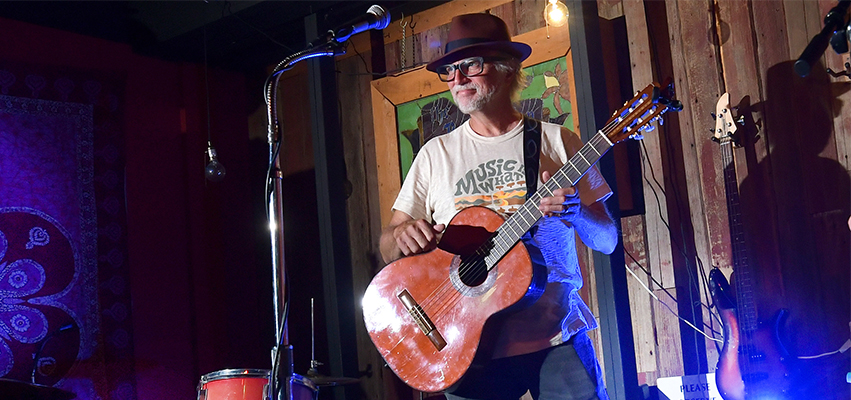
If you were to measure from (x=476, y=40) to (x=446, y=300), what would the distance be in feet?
2.94

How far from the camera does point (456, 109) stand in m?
4.07

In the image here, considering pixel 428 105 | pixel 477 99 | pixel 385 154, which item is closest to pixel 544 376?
pixel 477 99

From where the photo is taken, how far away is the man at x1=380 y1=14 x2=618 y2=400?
2.11m

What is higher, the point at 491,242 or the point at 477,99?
the point at 477,99

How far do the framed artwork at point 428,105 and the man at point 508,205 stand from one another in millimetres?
1215

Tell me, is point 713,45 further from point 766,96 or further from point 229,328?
point 229,328

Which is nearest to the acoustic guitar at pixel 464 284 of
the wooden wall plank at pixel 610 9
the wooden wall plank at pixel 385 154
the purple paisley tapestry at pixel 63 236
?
the wooden wall plank at pixel 610 9

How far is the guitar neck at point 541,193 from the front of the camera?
212cm

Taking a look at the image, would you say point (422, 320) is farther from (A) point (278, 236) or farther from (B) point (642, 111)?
(B) point (642, 111)

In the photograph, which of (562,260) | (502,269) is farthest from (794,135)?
(502,269)

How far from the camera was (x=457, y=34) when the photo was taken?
8.29 ft

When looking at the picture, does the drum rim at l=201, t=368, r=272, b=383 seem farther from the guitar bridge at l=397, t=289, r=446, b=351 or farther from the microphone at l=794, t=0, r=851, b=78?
the microphone at l=794, t=0, r=851, b=78

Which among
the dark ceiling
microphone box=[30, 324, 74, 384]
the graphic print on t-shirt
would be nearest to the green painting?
the dark ceiling

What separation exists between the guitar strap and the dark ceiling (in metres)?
1.89
